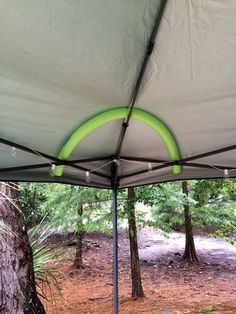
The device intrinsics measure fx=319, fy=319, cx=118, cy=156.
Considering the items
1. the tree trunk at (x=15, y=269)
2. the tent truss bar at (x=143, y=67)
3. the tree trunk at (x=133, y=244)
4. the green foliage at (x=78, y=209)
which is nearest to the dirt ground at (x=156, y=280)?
the tree trunk at (x=133, y=244)

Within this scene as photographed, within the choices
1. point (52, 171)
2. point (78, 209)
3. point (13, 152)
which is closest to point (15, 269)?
point (52, 171)

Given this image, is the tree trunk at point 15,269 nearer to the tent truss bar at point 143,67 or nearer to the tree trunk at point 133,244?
the tent truss bar at point 143,67

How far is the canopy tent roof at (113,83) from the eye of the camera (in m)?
0.90

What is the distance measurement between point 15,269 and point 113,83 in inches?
77.9

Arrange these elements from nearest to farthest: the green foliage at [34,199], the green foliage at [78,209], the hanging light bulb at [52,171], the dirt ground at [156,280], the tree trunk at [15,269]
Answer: the hanging light bulb at [52,171]
the tree trunk at [15,269]
the dirt ground at [156,280]
the green foliage at [78,209]
the green foliage at [34,199]

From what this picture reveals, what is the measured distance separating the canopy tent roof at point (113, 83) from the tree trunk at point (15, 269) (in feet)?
3.31

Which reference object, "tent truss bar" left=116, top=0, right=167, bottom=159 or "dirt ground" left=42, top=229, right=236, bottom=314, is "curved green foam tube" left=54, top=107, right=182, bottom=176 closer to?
"tent truss bar" left=116, top=0, right=167, bottom=159

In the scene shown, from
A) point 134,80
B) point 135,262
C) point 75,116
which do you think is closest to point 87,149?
point 75,116

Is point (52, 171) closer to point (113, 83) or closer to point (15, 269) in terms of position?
point (113, 83)

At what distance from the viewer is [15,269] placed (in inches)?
101

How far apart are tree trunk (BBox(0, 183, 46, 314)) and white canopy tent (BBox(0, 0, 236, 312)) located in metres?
1.01

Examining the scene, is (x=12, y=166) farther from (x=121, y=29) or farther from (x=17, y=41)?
(x=121, y=29)

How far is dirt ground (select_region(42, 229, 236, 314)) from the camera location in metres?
4.25

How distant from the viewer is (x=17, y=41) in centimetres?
92
